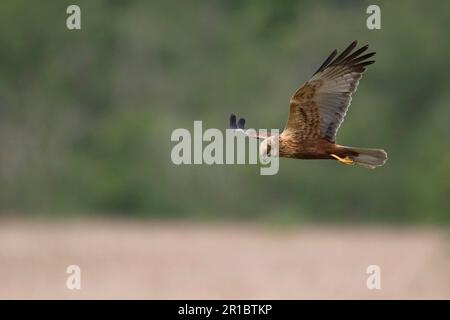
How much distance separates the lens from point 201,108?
32.4 m

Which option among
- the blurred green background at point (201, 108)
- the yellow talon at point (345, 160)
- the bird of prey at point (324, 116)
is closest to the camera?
the yellow talon at point (345, 160)

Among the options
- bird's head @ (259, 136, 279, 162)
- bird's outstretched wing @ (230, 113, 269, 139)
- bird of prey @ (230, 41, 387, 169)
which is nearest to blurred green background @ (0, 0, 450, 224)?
bird's outstretched wing @ (230, 113, 269, 139)

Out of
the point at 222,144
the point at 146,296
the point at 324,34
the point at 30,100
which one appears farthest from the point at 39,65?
the point at 146,296

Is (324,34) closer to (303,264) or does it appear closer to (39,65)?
(39,65)

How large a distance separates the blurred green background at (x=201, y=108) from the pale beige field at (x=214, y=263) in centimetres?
420

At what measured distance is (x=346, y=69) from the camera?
8.74m

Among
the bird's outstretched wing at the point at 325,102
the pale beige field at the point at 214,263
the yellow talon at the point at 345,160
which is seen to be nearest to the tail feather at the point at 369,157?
the yellow talon at the point at 345,160

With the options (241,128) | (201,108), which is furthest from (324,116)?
(201,108)

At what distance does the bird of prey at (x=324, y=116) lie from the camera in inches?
336

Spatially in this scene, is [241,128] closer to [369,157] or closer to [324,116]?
[324,116]

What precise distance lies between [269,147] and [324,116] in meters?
0.52

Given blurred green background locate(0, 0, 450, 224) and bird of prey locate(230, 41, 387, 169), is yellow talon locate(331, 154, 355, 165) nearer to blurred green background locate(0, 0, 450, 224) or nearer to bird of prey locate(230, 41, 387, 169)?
bird of prey locate(230, 41, 387, 169)

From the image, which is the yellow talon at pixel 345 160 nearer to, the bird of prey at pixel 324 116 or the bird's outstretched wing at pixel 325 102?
the bird of prey at pixel 324 116
